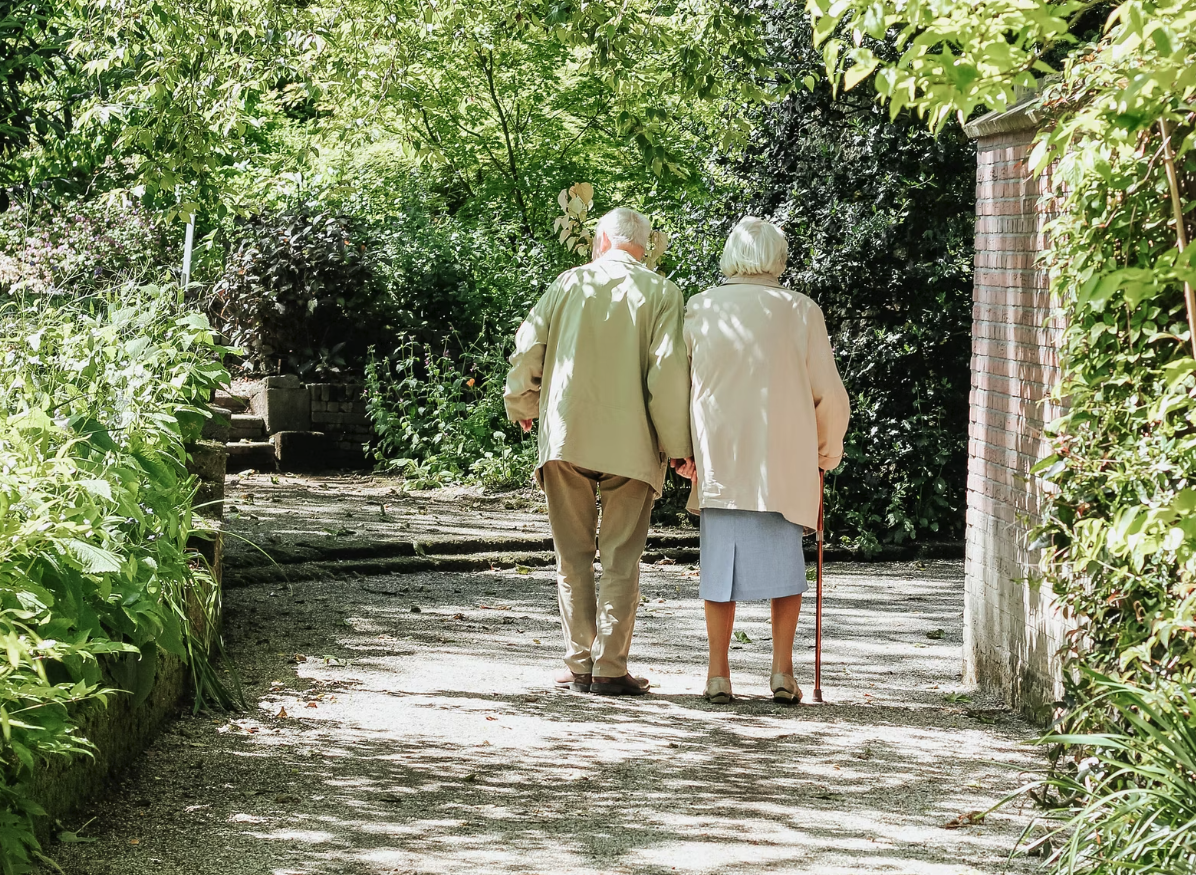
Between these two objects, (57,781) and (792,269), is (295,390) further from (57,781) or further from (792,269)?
(57,781)

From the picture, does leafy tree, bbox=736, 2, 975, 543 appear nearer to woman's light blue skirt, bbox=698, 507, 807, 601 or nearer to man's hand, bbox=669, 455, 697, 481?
man's hand, bbox=669, 455, 697, 481

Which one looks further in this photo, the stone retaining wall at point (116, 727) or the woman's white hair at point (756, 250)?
the woman's white hair at point (756, 250)

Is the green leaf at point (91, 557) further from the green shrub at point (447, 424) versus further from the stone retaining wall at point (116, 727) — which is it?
the green shrub at point (447, 424)

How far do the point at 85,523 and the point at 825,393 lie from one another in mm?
3114

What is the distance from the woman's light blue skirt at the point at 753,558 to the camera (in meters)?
5.46

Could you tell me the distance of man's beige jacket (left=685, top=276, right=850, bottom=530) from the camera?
542 cm

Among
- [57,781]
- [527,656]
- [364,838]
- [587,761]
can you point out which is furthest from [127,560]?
[527,656]

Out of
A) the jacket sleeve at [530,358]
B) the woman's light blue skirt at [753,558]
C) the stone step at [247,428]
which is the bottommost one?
the woman's light blue skirt at [753,558]

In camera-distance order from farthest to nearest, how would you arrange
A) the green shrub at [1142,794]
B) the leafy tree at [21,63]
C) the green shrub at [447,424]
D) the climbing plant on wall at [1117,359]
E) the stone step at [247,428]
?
the stone step at [247,428] < the green shrub at [447,424] < the leafy tree at [21,63] < the green shrub at [1142,794] < the climbing plant on wall at [1117,359]

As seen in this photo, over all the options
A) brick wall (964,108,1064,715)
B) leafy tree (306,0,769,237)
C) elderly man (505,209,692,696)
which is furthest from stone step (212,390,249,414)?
brick wall (964,108,1064,715)

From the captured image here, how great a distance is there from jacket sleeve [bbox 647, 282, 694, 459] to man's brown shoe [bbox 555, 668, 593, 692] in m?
1.02

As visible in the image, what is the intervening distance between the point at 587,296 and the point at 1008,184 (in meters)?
1.75

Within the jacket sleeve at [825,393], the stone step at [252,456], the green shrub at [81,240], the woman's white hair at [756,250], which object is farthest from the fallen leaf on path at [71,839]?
the green shrub at [81,240]

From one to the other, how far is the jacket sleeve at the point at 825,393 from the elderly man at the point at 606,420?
20.7 inches
